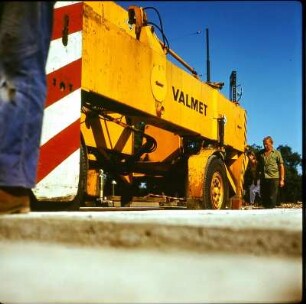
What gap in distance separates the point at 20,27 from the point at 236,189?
485cm

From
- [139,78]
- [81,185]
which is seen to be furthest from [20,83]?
[139,78]

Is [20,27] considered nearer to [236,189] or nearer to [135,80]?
[135,80]

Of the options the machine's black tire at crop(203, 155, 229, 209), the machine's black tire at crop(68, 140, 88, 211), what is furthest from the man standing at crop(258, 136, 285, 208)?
the machine's black tire at crop(68, 140, 88, 211)

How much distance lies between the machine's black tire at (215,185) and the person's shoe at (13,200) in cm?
316

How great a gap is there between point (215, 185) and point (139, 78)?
1934mm

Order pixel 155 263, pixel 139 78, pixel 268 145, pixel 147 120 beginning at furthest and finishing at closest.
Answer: pixel 268 145 < pixel 147 120 < pixel 139 78 < pixel 155 263

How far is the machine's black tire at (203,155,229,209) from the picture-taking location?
4363 mm

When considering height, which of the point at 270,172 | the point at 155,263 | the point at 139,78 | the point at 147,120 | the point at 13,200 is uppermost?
the point at 139,78

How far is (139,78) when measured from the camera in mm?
3135

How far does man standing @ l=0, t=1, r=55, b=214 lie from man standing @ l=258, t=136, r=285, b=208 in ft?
19.0

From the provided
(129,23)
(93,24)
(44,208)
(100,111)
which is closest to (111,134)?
(100,111)

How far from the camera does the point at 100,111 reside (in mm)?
3408

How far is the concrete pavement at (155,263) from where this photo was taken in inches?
30.8

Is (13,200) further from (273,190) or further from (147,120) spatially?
(273,190)
